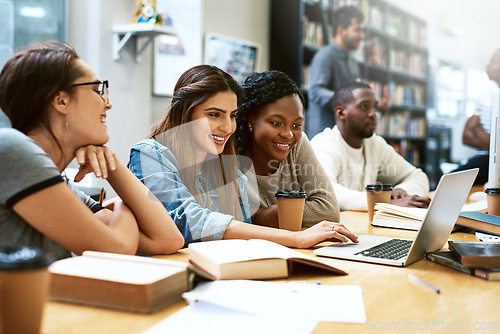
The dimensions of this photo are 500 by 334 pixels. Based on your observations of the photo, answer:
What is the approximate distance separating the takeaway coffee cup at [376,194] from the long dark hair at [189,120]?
50cm

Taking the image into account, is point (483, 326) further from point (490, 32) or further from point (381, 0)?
point (490, 32)

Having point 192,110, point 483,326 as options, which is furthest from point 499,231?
point 192,110

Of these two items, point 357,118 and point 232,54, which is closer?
point 357,118

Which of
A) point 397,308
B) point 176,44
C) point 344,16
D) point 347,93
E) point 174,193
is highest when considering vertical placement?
point 344,16

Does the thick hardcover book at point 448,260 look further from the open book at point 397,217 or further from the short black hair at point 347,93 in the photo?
the short black hair at point 347,93

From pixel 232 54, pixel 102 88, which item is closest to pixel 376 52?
pixel 232 54

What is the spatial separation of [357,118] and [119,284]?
7.62 ft

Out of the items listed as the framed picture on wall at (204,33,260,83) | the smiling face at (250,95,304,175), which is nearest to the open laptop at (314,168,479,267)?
the smiling face at (250,95,304,175)

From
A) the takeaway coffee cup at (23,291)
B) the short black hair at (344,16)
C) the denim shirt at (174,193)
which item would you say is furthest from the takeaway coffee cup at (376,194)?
the short black hair at (344,16)

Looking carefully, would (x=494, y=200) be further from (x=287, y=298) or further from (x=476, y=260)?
(x=287, y=298)

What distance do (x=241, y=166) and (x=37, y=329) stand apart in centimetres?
129

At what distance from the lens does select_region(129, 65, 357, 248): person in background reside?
135cm

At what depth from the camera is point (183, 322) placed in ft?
2.46

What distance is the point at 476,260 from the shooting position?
1.06 meters
